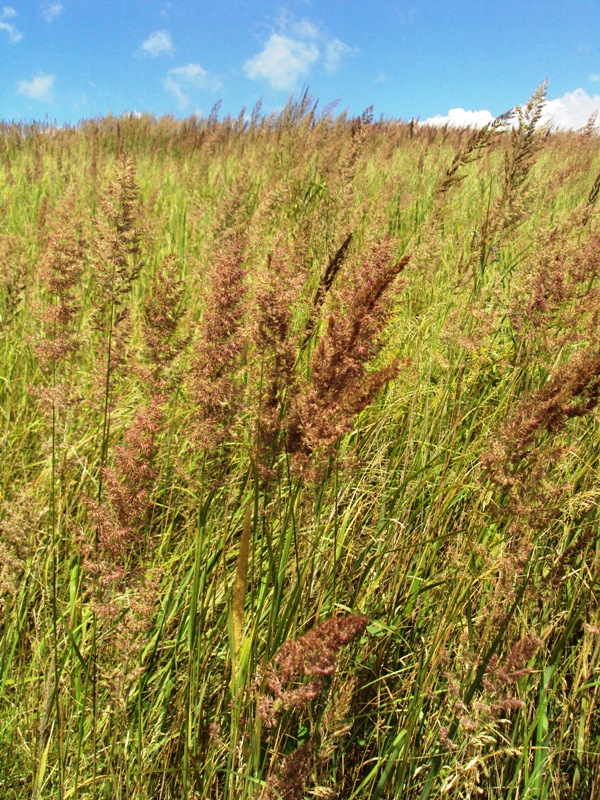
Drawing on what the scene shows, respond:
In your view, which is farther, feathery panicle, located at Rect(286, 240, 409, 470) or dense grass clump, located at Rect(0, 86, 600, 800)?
dense grass clump, located at Rect(0, 86, 600, 800)

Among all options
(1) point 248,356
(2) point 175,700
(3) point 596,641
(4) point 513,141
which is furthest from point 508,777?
(4) point 513,141

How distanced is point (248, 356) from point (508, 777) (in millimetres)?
1168

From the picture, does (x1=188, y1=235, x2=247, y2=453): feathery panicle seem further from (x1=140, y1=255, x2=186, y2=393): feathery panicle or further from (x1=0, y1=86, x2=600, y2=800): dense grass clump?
(x1=140, y1=255, x2=186, y2=393): feathery panicle

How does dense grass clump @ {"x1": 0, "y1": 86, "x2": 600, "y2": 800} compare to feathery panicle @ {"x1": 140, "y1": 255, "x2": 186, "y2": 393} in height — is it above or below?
below

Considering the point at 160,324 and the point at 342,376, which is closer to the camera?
the point at 342,376

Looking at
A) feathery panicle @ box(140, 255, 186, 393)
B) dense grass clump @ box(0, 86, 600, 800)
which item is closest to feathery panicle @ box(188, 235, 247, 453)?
dense grass clump @ box(0, 86, 600, 800)

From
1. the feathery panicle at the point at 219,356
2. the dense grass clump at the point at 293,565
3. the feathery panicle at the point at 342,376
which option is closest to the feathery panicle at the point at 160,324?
the dense grass clump at the point at 293,565

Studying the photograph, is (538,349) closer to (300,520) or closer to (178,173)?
(300,520)

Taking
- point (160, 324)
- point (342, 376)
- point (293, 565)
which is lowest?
point (293, 565)

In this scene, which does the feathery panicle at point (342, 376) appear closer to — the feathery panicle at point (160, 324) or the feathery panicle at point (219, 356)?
the feathery panicle at point (219, 356)

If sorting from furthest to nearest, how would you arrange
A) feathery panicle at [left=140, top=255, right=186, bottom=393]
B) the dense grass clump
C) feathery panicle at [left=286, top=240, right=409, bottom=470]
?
1. feathery panicle at [left=140, top=255, right=186, bottom=393]
2. the dense grass clump
3. feathery panicle at [left=286, top=240, right=409, bottom=470]

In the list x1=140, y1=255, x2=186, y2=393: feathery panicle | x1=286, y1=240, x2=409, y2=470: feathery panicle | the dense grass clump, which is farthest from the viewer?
x1=140, y1=255, x2=186, y2=393: feathery panicle

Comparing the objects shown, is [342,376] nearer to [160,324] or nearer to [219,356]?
[219,356]

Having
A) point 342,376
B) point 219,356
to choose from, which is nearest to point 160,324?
point 219,356
